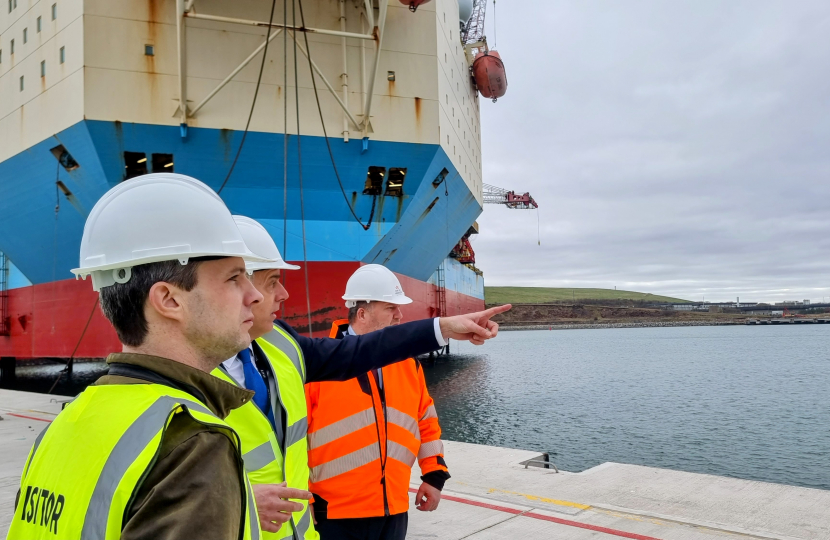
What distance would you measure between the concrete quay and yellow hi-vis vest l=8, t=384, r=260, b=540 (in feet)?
10.9

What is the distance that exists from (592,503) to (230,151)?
27.5 ft

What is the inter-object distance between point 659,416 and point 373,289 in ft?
44.2

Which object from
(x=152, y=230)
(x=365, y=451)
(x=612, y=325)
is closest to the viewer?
(x=152, y=230)

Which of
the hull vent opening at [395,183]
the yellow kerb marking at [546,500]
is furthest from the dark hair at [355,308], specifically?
the hull vent opening at [395,183]

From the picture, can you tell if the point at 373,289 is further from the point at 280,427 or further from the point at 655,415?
the point at 655,415

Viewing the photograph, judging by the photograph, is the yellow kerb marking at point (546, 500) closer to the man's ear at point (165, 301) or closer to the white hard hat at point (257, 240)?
the white hard hat at point (257, 240)

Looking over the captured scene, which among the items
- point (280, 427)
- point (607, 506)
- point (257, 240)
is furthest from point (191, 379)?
point (607, 506)

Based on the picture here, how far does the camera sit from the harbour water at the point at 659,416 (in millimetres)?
10422

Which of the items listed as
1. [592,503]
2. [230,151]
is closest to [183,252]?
[592,503]

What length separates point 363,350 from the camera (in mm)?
2152

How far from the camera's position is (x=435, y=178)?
1248cm

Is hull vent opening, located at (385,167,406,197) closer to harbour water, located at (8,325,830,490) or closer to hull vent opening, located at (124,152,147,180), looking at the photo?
hull vent opening, located at (124,152,147,180)

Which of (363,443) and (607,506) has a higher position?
(363,443)

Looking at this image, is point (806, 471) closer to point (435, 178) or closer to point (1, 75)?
point (435, 178)
